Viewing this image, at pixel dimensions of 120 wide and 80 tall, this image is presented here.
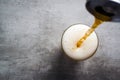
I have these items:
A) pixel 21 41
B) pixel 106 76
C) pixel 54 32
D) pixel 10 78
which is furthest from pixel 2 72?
pixel 106 76

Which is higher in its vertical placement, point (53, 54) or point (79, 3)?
point (79, 3)

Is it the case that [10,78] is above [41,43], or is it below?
below

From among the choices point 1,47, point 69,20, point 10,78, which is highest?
point 69,20

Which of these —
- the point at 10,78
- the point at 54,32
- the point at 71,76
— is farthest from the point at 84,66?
the point at 10,78

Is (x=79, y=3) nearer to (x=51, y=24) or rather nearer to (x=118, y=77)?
(x=51, y=24)

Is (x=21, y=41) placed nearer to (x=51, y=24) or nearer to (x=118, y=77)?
(x=51, y=24)
